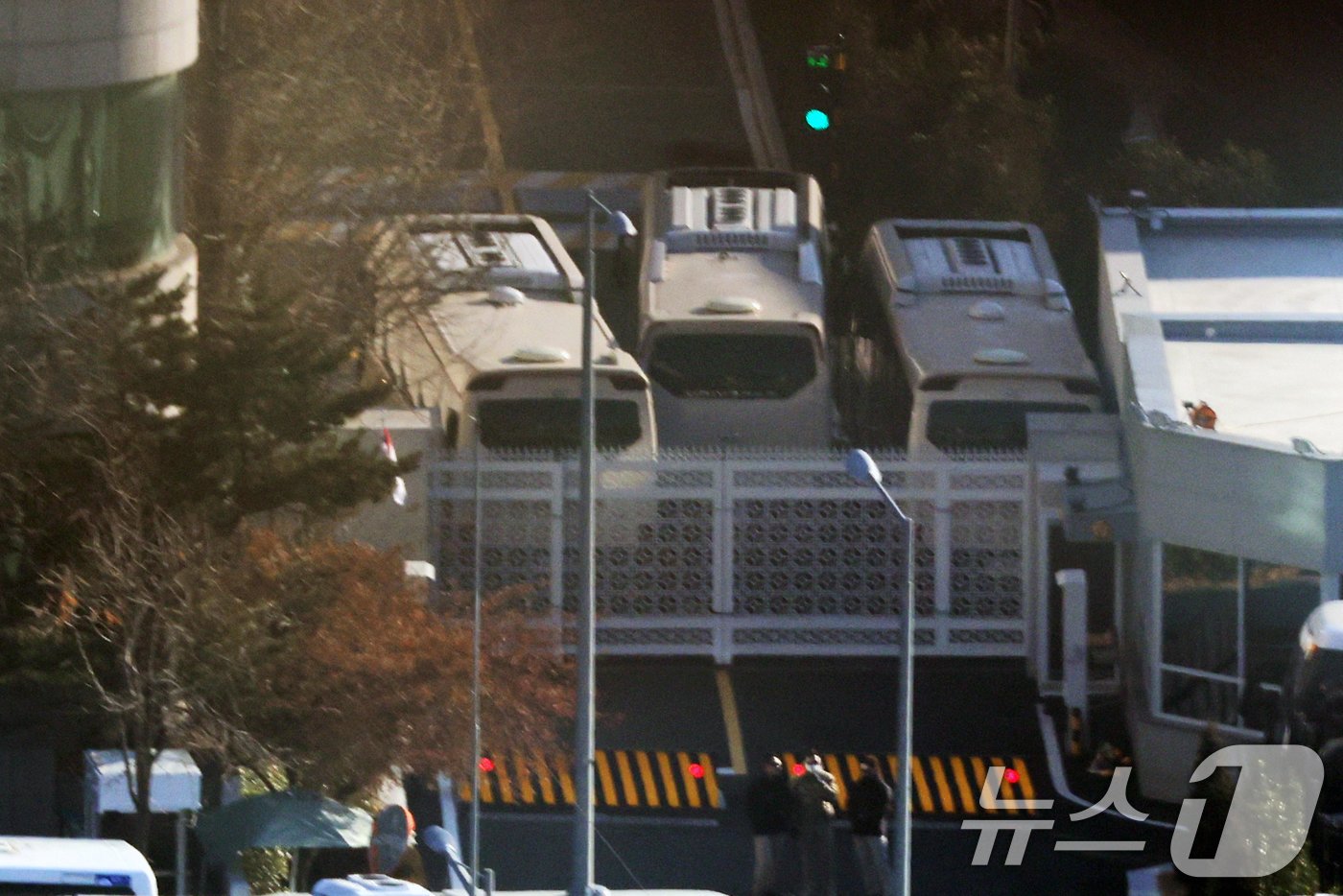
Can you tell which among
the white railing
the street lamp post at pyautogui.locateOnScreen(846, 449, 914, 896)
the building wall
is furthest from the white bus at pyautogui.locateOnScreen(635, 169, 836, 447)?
the street lamp post at pyautogui.locateOnScreen(846, 449, 914, 896)

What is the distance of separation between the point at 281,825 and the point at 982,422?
10.7 meters

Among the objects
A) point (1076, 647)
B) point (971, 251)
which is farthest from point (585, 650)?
point (971, 251)

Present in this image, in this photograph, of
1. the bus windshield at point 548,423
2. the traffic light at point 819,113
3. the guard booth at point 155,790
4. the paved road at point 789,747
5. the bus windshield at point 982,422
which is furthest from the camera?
the traffic light at point 819,113

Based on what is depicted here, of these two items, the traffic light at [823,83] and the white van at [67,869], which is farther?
the traffic light at [823,83]

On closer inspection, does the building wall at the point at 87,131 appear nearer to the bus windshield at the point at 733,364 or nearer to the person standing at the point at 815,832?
the bus windshield at the point at 733,364

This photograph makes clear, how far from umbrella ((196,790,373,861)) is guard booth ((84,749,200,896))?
0.42 m

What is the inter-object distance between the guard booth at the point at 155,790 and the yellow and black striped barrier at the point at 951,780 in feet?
15.7

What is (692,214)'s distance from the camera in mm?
29641

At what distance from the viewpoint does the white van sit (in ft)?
44.0

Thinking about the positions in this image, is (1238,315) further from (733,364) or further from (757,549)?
(757,549)

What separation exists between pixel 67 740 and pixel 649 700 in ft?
17.3

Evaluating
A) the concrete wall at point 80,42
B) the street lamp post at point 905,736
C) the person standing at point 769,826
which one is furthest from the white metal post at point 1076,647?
the concrete wall at point 80,42

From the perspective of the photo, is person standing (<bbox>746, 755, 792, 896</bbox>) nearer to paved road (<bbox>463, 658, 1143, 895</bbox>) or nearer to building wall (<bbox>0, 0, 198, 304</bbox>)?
paved road (<bbox>463, 658, 1143, 895</bbox>)

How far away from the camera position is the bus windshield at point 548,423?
25.7m
